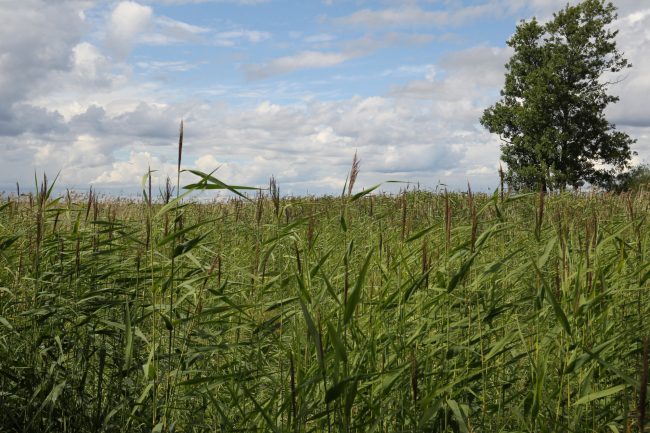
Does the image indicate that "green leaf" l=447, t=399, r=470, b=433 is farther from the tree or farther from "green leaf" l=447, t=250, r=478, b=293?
the tree

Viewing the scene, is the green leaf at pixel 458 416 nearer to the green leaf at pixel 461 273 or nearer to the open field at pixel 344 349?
the open field at pixel 344 349

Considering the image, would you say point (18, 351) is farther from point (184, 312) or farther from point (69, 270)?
point (184, 312)

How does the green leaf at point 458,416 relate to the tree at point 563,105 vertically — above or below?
below

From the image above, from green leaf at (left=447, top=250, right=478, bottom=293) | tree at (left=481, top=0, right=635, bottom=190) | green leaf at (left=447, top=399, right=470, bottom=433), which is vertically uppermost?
tree at (left=481, top=0, right=635, bottom=190)

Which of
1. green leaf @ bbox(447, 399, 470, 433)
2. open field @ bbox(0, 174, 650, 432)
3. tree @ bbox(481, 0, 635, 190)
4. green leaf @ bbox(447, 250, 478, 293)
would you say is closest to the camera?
green leaf @ bbox(447, 399, 470, 433)

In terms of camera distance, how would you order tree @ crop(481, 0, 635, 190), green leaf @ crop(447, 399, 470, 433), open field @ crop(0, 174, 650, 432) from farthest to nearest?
tree @ crop(481, 0, 635, 190) < open field @ crop(0, 174, 650, 432) < green leaf @ crop(447, 399, 470, 433)

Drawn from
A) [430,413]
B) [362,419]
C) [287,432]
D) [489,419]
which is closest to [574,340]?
[489,419]

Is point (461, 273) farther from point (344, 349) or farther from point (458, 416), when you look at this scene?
point (344, 349)

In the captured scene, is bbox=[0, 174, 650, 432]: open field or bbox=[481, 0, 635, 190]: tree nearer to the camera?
bbox=[0, 174, 650, 432]: open field

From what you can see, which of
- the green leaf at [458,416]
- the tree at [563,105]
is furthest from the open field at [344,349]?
the tree at [563,105]

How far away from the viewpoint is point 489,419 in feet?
9.04

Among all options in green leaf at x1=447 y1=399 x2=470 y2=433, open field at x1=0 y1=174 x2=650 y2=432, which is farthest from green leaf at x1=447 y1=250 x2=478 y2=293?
green leaf at x1=447 y1=399 x2=470 y2=433

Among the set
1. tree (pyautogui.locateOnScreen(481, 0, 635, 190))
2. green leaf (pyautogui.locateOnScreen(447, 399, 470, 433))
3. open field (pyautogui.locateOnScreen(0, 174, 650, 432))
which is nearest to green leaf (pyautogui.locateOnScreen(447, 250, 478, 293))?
open field (pyautogui.locateOnScreen(0, 174, 650, 432))

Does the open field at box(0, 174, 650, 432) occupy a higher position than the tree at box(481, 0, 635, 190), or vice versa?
the tree at box(481, 0, 635, 190)
